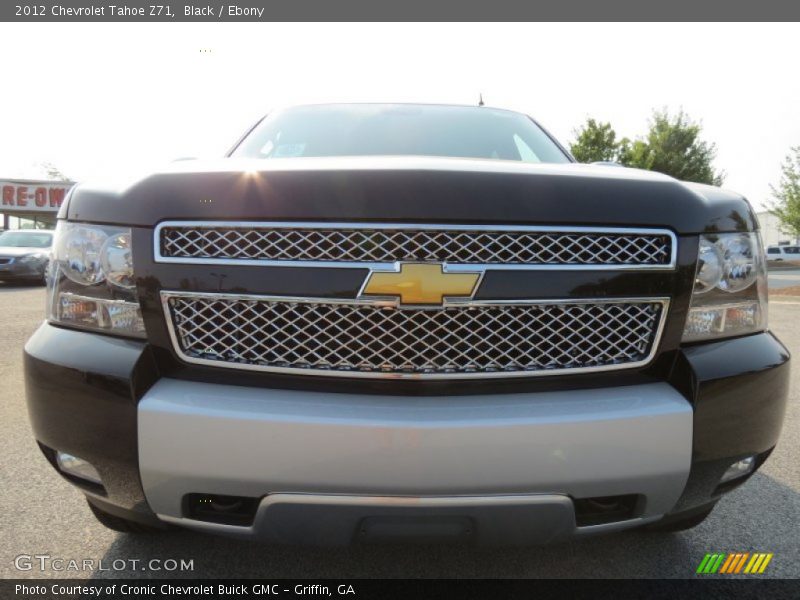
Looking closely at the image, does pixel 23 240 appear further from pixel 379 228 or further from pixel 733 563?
pixel 733 563

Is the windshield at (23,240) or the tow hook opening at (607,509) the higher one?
the tow hook opening at (607,509)

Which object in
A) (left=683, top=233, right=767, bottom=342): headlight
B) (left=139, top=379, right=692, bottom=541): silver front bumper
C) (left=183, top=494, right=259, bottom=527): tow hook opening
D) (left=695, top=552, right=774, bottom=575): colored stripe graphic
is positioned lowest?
(left=695, top=552, right=774, bottom=575): colored stripe graphic

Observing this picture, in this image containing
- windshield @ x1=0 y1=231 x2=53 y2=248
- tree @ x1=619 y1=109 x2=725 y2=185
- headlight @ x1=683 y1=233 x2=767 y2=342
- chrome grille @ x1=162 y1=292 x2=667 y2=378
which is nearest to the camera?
chrome grille @ x1=162 y1=292 x2=667 y2=378

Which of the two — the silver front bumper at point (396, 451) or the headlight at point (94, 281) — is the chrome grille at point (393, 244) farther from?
the silver front bumper at point (396, 451)

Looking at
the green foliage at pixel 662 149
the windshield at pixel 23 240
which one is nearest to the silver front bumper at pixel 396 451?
the windshield at pixel 23 240

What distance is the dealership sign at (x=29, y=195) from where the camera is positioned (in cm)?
3133

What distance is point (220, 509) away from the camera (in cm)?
139

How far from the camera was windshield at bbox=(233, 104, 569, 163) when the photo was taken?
2.54m

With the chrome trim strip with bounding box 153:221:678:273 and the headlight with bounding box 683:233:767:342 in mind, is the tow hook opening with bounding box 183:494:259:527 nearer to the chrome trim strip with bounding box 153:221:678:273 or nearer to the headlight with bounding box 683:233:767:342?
the chrome trim strip with bounding box 153:221:678:273

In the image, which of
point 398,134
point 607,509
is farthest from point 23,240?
point 607,509

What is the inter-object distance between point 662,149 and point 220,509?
34.2 m

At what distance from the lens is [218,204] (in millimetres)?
1381

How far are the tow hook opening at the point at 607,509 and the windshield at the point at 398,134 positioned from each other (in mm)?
1594

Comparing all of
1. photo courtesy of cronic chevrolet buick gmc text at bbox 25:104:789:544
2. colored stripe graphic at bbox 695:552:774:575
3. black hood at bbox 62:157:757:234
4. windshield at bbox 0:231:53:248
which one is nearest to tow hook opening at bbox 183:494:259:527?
photo courtesy of cronic chevrolet buick gmc text at bbox 25:104:789:544
